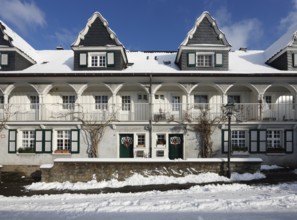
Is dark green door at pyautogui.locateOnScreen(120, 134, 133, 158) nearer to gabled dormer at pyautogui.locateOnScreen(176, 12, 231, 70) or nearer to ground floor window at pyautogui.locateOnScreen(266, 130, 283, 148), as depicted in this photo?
gabled dormer at pyautogui.locateOnScreen(176, 12, 231, 70)

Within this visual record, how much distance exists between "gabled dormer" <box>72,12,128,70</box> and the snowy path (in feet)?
33.7

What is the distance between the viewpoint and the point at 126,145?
16.4m

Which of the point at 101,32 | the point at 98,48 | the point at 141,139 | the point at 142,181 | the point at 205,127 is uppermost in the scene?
the point at 101,32

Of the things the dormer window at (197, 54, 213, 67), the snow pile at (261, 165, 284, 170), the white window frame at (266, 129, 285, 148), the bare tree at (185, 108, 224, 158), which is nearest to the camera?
the snow pile at (261, 165, 284, 170)

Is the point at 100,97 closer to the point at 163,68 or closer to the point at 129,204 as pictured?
the point at 163,68

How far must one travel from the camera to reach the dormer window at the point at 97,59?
17719mm

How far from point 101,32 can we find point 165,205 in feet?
45.8

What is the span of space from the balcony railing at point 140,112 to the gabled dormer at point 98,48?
295 centimetres

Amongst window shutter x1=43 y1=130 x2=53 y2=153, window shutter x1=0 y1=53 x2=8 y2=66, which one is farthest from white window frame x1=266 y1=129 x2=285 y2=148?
window shutter x1=0 y1=53 x2=8 y2=66

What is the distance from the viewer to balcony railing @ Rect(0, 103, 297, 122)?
53.9 ft

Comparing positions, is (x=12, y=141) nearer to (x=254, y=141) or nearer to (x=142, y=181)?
(x=142, y=181)

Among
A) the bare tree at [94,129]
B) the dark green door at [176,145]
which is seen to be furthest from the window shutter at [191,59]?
the bare tree at [94,129]

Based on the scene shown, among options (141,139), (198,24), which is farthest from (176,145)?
(198,24)

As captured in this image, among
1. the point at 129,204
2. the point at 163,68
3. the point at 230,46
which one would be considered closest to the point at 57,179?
the point at 129,204
